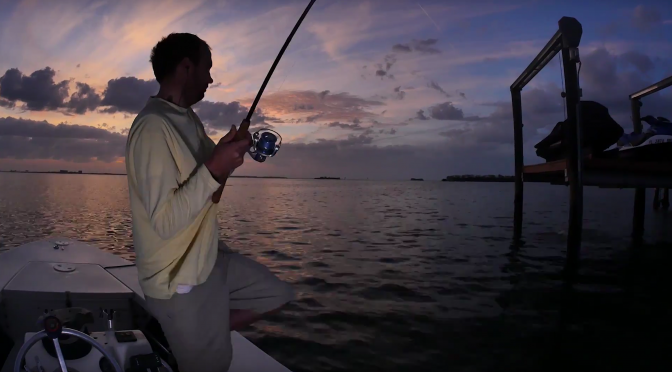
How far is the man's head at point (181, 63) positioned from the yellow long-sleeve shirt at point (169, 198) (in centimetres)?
A: 13

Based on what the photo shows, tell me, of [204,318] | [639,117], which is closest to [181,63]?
[204,318]

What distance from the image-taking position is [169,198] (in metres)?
1.98

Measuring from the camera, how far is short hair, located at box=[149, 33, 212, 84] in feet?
7.76

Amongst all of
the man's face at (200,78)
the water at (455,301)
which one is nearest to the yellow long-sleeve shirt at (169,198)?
the man's face at (200,78)

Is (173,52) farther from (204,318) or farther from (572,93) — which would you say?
(572,93)

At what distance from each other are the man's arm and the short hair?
476mm

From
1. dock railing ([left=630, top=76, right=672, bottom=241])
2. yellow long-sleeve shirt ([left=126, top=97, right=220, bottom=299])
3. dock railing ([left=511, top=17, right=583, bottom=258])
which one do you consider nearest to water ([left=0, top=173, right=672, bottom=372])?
dock railing ([left=630, top=76, right=672, bottom=241])

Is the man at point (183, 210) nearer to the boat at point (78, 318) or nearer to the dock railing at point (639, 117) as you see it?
the boat at point (78, 318)

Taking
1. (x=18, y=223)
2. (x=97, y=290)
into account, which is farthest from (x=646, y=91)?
(x=18, y=223)

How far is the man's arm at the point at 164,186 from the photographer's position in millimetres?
1974

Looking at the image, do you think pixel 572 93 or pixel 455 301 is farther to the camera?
pixel 572 93

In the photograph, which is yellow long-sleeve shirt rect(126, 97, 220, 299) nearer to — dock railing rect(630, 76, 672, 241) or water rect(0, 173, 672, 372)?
water rect(0, 173, 672, 372)

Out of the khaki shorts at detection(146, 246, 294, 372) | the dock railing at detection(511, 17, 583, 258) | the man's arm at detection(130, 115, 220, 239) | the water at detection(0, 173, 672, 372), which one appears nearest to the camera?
the man's arm at detection(130, 115, 220, 239)

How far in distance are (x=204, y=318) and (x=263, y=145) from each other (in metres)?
0.89
